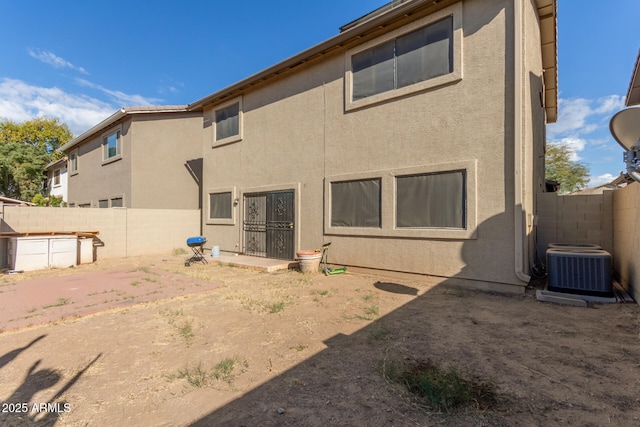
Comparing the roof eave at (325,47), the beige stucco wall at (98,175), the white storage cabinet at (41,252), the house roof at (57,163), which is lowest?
the white storage cabinet at (41,252)

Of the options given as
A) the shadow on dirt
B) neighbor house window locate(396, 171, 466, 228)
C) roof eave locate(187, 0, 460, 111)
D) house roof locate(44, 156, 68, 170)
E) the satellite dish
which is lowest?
the shadow on dirt

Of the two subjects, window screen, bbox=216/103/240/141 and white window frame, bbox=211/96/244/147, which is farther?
window screen, bbox=216/103/240/141

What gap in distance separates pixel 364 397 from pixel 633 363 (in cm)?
300

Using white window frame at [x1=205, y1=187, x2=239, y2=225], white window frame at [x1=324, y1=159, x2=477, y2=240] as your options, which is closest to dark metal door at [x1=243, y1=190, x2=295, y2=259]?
white window frame at [x1=205, y1=187, x2=239, y2=225]

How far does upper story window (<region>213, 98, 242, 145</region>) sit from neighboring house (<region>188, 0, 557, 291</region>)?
2.95 feet

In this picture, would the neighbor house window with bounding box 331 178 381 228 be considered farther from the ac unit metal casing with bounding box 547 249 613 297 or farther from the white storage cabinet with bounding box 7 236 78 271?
the white storage cabinet with bounding box 7 236 78 271

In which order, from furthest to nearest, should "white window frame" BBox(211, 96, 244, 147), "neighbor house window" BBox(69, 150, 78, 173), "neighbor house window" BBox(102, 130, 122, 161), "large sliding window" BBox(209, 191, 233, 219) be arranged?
1. "neighbor house window" BBox(69, 150, 78, 173)
2. "neighbor house window" BBox(102, 130, 122, 161)
3. "large sliding window" BBox(209, 191, 233, 219)
4. "white window frame" BBox(211, 96, 244, 147)

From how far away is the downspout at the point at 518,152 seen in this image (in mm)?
5812

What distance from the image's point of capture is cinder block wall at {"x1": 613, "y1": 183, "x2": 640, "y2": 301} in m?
5.07

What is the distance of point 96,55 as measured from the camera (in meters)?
19.1

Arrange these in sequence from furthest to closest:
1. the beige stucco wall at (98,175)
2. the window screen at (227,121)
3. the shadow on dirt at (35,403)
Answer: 1. the beige stucco wall at (98,175)
2. the window screen at (227,121)
3. the shadow on dirt at (35,403)

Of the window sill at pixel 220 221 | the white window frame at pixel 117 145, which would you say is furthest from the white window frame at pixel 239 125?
the white window frame at pixel 117 145

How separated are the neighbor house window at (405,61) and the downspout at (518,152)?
4.24 ft

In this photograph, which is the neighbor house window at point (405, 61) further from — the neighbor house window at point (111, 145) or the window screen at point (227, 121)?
the neighbor house window at point (111, 145)
